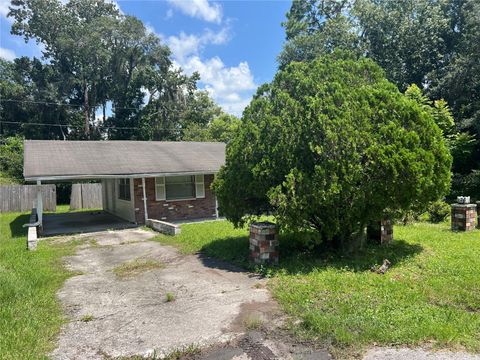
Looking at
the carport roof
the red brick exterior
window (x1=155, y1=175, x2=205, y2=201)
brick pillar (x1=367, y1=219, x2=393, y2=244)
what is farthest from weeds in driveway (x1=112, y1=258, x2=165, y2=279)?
window (x1=155, y1=175, x2=205, y2=201)

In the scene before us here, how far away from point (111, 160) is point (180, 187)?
9.05ft

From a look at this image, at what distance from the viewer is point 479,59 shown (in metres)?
19.7

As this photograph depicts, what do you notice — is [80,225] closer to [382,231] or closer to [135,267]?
[135,267]

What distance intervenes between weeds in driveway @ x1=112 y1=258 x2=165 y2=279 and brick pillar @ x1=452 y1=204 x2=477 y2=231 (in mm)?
7368

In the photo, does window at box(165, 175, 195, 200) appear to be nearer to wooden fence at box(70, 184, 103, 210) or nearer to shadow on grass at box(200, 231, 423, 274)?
shadow on grass at box(200, 231, 423, 274)

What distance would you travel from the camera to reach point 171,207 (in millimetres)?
14477

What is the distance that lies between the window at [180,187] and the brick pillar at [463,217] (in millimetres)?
9084

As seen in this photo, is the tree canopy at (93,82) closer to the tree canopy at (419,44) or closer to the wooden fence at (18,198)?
the tree canopy at (419,44)

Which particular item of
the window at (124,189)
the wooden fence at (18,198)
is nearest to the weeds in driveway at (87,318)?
the window at (124,189)

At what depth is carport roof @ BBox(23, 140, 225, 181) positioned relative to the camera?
40.5 feet

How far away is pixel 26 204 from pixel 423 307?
20620 millimetres

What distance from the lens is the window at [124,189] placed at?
49.0 feet

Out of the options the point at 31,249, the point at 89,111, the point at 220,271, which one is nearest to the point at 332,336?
the point at 220,271

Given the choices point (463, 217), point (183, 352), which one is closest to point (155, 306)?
point (183, 352)
